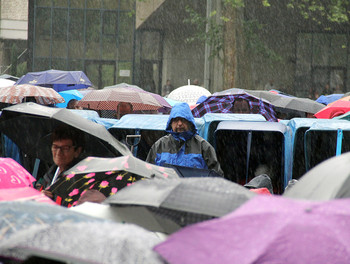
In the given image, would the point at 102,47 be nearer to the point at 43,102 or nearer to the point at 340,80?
the point at 340,80

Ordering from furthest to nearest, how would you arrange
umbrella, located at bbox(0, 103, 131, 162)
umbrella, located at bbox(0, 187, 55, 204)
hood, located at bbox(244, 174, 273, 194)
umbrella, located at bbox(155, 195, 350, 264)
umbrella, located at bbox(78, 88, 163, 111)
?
umbrella, located at bbox(78, 88, 163, 111) → hood, located at bbox(244, 174, 273, 194) → umbrella, located at bbox(0, 103, 131, 162) → umbrella, located at bbox(0, 187, 55, 204) → umbrella, located at bbox(155, 195, 350, 264)

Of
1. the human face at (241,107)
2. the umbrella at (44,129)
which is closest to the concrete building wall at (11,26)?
the human face at (241,107)

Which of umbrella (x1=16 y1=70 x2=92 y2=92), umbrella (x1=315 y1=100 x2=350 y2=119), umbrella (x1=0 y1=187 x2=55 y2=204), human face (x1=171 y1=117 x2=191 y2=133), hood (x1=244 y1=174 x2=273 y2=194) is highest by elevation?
umbrella (x1=16 y1=70 x2=92 y2=92)

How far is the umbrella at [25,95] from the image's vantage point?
13310 millimetres

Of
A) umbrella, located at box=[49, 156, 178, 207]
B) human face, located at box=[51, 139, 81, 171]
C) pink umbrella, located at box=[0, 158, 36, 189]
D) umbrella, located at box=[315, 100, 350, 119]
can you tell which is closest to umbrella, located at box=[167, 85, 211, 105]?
umbrella, located at box=[315, 100, 350, 119]

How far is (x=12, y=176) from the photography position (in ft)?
17.4

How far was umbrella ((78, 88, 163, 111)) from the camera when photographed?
45.1 feet

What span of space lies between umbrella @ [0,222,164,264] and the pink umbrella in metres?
2.34

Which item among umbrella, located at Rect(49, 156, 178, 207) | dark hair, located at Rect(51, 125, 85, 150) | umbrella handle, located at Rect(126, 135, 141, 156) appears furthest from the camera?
umbrella handle, located at Rect(126, 135, 141, 156)

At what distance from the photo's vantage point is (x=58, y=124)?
7.26 m

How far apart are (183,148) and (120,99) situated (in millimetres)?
5374

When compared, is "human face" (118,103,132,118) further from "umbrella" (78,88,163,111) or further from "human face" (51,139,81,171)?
"human face" (51,139,81,171)

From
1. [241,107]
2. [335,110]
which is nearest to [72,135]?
[241,107]

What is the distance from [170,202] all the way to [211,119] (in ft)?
22.0
